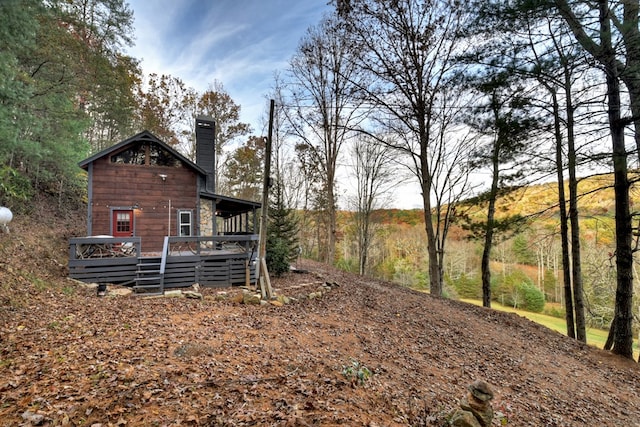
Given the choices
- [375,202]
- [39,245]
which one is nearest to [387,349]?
[39,245]

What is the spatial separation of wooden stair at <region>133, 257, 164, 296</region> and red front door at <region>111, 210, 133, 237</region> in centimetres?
324

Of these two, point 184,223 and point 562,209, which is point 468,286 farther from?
point 184,223

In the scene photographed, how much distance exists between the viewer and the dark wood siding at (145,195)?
10859 millimetres

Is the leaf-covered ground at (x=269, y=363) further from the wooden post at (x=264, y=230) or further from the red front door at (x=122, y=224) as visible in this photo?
the red front door at (x=122, y=224)

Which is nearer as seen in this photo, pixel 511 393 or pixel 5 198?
pixel 511 393

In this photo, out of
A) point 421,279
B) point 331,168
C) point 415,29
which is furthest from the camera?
point 421,279

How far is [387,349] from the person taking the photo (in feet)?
16.8

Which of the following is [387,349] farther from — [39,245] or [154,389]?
[39,245]

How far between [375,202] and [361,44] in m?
12.7

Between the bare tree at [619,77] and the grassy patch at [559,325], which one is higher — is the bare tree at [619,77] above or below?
above

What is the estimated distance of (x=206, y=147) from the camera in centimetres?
1436

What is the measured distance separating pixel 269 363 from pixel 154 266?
684 cm

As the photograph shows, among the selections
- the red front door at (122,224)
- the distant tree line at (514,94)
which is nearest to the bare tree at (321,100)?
the distant tree line at (514,94)

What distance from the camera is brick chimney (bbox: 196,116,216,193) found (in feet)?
46.4
